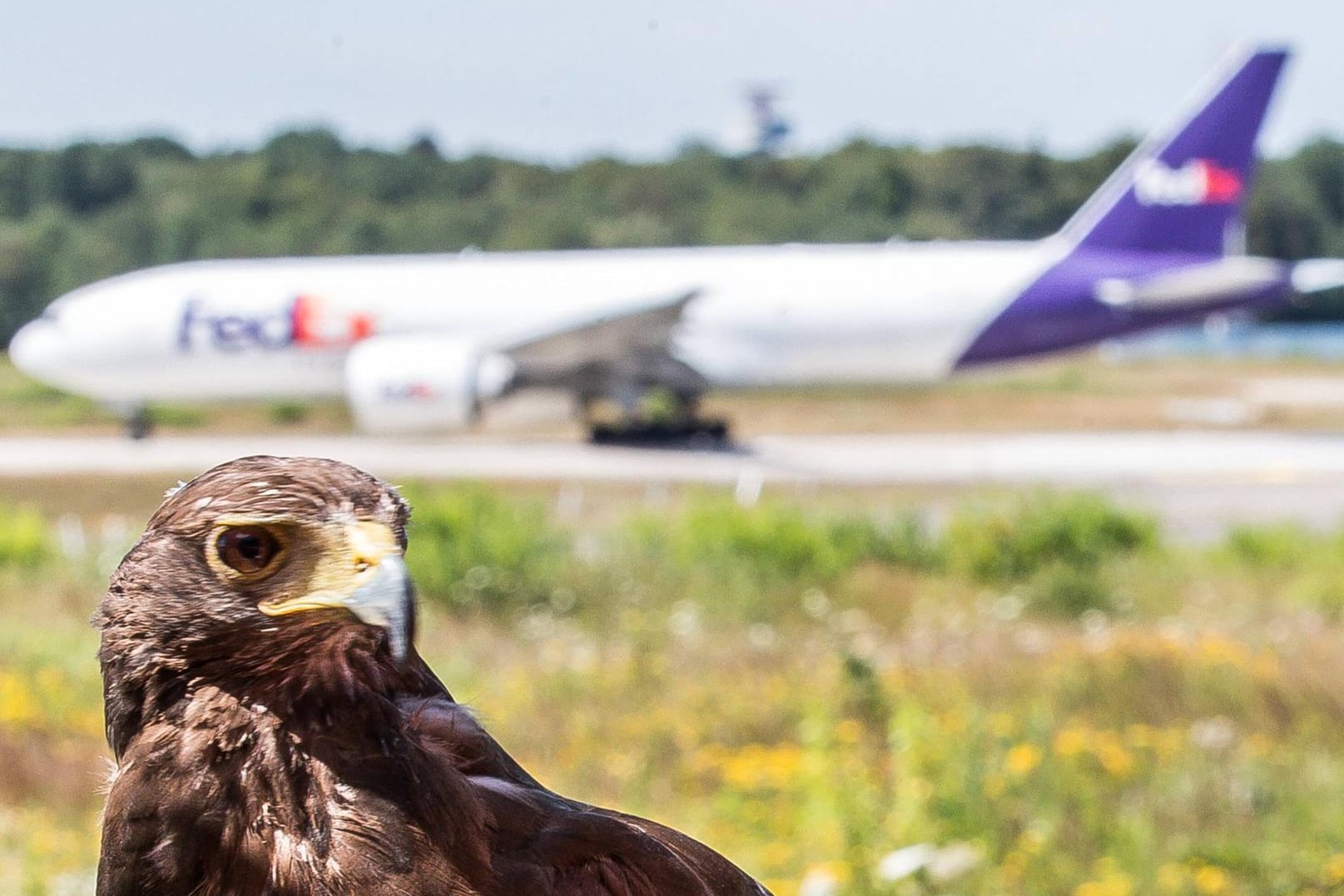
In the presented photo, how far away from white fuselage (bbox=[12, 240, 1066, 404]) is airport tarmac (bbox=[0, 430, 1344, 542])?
1.09 meters

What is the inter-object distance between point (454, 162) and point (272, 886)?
25.9 meters

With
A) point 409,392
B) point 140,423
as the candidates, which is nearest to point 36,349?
point 140,423

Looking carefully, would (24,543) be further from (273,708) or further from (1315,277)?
(1315,277)

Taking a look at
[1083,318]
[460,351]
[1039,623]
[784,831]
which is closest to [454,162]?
[460,351]

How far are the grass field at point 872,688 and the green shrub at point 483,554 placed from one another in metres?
0.02

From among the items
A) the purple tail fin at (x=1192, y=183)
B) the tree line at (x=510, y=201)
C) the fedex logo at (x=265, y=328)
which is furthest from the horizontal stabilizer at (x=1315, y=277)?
the fedex logo at (x=265, y=328)

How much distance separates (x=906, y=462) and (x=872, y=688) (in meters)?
15.7

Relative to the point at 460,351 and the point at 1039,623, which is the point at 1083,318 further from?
the point at 1039,623

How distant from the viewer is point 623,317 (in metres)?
Result: 22.3

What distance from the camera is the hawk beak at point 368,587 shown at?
3.78 feet

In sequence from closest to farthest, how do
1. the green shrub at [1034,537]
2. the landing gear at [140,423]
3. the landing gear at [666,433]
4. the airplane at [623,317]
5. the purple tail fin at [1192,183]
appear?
the green shrub at [1034,537] < the landing gear at [140,423] < the airplane at [623,317] < the landing gear at [666,433] < the purple tail fin at [1192,183]

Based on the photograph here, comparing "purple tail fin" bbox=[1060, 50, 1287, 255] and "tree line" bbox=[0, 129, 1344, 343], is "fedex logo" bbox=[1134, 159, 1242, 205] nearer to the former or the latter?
"purple tail fin" bbox=[1060, 50, 1287, 255]

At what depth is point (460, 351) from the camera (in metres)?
21.7

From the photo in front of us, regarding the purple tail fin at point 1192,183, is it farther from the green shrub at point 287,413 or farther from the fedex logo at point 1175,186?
the green shrub at point 287,413
